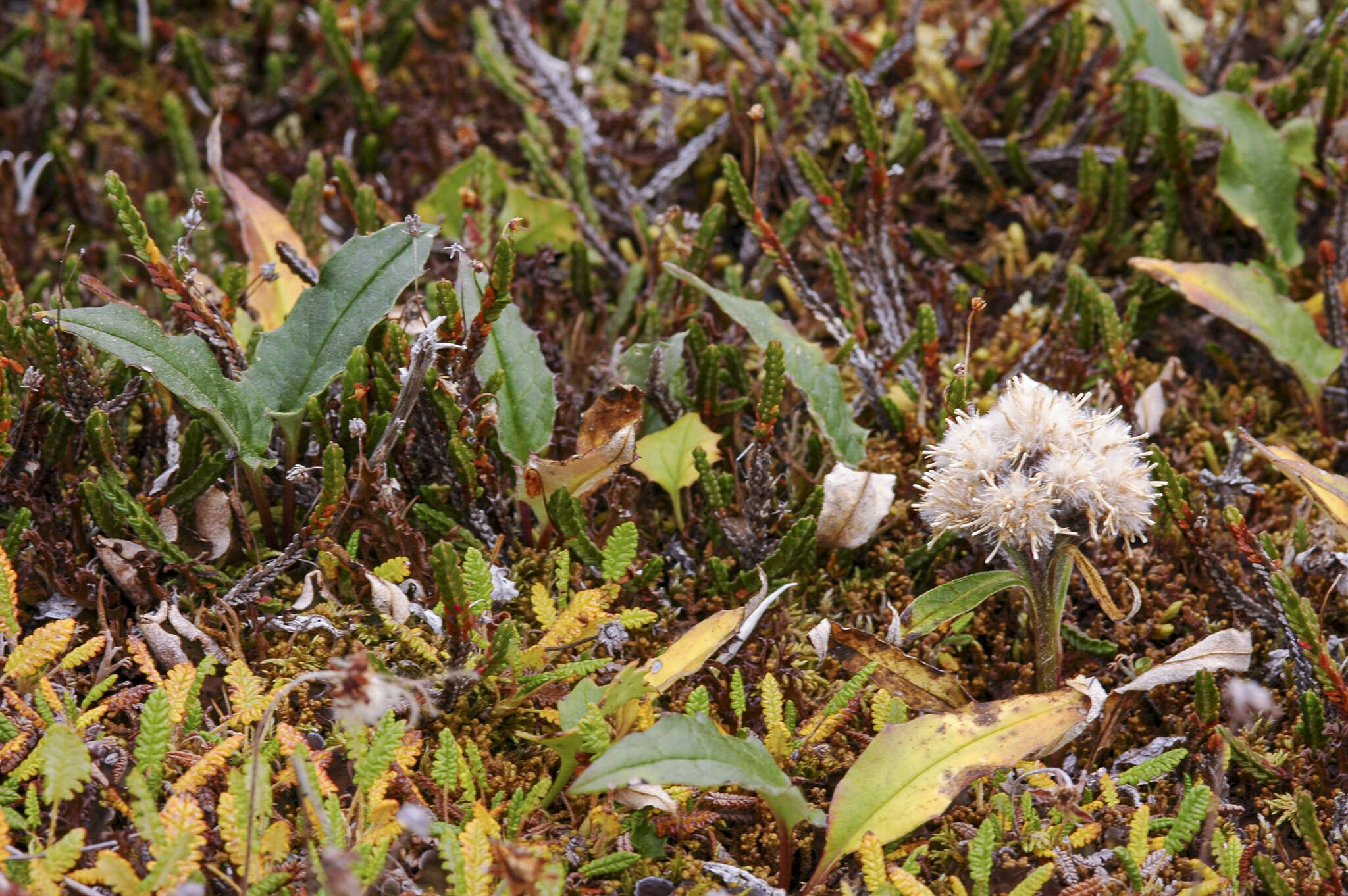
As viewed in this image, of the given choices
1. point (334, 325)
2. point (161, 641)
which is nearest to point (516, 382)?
point (334, 325)

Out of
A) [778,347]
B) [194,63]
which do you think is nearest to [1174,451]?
[778,347]

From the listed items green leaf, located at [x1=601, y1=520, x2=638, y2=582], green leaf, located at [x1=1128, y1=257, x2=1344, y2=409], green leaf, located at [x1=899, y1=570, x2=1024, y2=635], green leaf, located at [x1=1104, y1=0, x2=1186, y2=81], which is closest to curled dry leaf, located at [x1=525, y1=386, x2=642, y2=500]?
green leaf, located at [x1=601, y1=520, x2=638, y2=582]

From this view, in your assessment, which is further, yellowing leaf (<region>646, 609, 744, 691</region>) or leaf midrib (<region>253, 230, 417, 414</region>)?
leaf midrib (<region>253, 230, 417, 414</region>)

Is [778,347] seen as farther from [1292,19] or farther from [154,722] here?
[1292,19]


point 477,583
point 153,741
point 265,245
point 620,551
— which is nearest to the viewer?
point 153,741

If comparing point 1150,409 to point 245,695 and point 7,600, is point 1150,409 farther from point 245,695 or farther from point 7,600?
point 7,600

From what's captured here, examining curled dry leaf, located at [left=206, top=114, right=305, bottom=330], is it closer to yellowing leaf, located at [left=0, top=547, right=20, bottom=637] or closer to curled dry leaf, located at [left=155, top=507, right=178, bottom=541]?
curled dry leaf, located at [left=155, top=507, right=178, bottom=541]

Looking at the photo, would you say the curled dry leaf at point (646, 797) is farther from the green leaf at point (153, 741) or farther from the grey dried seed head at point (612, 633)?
the green leaf at point (153, 741)
